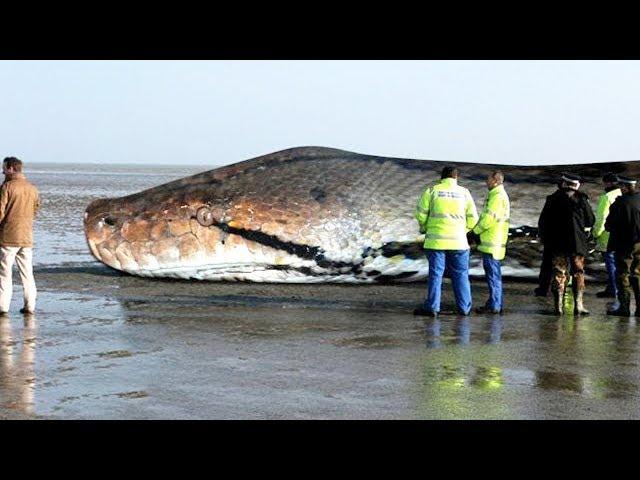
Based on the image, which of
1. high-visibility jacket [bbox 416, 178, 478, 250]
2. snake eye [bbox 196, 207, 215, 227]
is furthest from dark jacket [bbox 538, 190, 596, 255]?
snake eye [bbox 196, 207, 215, 227]

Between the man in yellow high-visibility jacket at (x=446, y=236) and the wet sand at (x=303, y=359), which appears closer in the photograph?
the wet sand at (x=303, y=359)

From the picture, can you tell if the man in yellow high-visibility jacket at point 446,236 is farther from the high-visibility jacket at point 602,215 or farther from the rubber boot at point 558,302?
the high-visibility jacket at point 602,215

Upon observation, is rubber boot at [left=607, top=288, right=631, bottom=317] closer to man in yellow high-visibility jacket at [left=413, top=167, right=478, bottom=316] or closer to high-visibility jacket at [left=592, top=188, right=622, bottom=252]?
man in yellow high-visibility jacket at [left=413, top=167, right=478, bottom=316]

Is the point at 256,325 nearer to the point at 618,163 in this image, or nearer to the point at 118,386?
the point at 118,386

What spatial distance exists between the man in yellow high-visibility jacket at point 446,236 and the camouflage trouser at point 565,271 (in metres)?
1.05

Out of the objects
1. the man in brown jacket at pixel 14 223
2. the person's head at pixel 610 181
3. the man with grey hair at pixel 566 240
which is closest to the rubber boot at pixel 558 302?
the man with grey hair at pixel 566 240

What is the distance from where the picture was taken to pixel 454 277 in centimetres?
1159

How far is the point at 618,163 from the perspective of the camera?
621 inches

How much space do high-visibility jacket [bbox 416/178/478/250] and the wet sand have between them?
2.77 feet

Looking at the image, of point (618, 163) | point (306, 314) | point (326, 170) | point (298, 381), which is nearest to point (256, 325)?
point (306, 314)

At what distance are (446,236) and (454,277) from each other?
1.58ft

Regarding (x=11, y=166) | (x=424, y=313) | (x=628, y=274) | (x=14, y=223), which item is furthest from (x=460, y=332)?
(x=11, y=166)

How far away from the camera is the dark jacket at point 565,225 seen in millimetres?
11594

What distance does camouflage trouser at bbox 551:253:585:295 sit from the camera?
11602 mm
